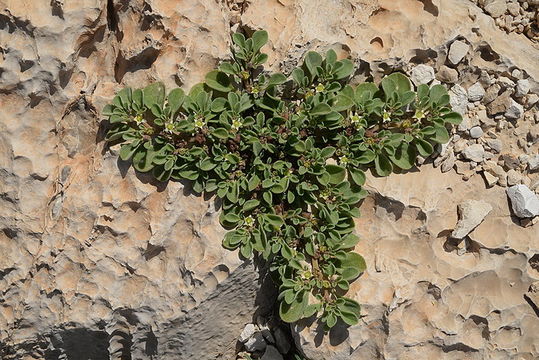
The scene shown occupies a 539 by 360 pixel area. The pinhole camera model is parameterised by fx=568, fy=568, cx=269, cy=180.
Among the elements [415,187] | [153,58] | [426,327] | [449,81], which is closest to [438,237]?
[415,187]

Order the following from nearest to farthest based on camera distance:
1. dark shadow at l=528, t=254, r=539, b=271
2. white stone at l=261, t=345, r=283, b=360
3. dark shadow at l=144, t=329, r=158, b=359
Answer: dark shadow at l=144, t=329, r=158, b=359, dark shadow at l=528, t=254, r=539, b=271, white stone at l=261, t=345, r=283, b=360

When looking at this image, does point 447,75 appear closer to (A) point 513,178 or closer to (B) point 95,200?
(A) point 513,178

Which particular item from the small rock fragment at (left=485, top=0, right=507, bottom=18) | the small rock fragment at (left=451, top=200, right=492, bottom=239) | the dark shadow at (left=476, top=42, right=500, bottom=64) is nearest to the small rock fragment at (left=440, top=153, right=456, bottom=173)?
the small rock fragment at (left=451, top=200, right=492, bottom=239)

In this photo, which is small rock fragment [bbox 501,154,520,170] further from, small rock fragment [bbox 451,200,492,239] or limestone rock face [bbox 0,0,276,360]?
limestone rock face [bbox 0,0,276,360]

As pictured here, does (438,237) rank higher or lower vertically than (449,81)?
lower

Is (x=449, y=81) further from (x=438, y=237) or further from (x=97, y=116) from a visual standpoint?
(x=97, y=116)

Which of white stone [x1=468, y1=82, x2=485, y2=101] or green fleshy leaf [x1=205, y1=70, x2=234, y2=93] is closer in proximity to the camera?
green fleshy leaf [x1=205, y1=70, x2=234, y2=93]

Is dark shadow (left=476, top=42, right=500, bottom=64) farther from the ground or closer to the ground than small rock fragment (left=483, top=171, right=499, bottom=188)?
farther from the ground
